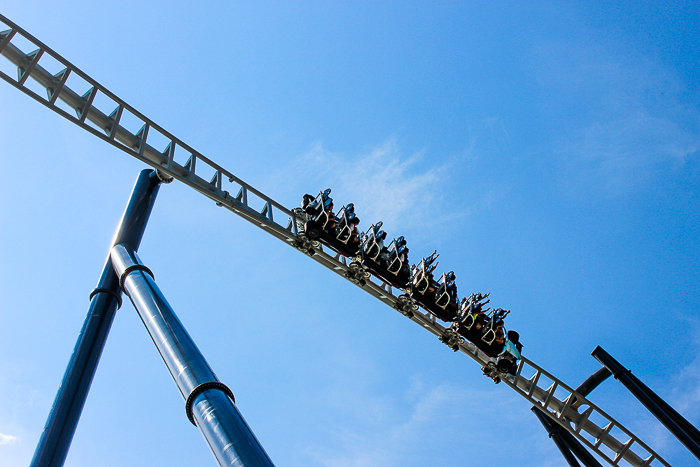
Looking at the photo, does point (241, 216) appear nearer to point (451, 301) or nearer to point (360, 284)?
point (360, 284)

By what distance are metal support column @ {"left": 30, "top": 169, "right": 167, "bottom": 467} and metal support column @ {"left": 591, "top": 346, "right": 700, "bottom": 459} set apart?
8.68 m

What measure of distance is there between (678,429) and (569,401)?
2.48m

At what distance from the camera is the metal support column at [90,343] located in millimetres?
7047

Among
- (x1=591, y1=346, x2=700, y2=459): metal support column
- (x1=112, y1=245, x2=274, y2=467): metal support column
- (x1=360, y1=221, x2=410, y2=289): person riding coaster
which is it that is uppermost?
(x1=360, y1=221, x2=410, y2=289): person riding coaster

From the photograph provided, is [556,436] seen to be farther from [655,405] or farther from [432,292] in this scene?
[432,292]

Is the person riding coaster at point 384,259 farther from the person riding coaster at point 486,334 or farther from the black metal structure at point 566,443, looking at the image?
the black metal structure at point 566,443

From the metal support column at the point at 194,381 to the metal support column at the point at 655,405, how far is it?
8117mm

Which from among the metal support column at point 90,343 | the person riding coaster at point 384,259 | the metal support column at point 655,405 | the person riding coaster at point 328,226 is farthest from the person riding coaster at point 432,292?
the metal support column at point 90,343

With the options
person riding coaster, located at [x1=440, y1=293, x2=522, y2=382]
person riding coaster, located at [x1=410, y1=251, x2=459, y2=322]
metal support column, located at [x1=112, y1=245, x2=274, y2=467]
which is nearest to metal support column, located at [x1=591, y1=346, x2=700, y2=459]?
person riding coaster, located at [x1=440, y1=293, x2=522, y2=382]

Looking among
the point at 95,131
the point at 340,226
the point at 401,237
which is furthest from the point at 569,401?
the point at 95,131

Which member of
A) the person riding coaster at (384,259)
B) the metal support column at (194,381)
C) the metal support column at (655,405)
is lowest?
the metal support column at (655,405)

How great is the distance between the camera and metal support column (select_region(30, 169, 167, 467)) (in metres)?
7.05

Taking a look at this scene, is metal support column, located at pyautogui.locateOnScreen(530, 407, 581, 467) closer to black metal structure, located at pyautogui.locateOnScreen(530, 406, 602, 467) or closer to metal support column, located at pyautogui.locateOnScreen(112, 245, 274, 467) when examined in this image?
black metal structure, located at pyautogui.locateOnScreen(530, 406, 602, 467)

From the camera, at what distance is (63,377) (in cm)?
779
